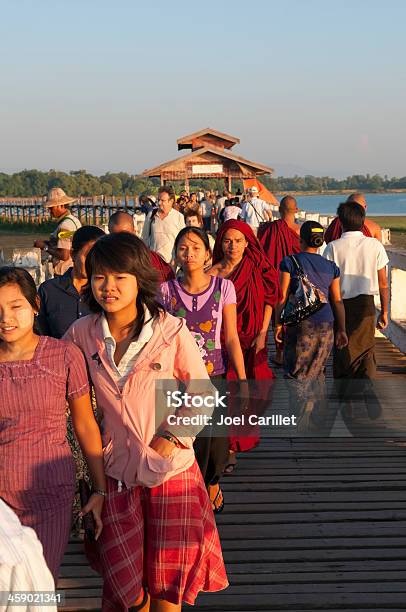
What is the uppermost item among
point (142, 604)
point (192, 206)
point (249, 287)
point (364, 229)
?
point (364, 229)

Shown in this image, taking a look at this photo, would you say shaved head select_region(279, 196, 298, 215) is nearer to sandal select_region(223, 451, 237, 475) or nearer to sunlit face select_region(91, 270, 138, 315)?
sandal select_region(223, 451, 237, 475)

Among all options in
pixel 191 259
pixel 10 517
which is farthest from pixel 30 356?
pixel 191 259

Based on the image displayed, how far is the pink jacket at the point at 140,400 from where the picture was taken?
332cm

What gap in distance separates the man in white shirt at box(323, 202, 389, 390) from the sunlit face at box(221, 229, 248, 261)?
124 centimetres

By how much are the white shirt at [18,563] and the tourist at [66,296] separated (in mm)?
2419

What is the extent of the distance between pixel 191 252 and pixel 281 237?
14.9 ft

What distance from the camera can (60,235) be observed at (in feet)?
23.1

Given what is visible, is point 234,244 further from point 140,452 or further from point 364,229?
point 140,452

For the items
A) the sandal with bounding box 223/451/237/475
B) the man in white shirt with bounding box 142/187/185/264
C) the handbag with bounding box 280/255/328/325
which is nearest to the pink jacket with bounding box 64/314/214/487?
the sandal with bounding box 223/451/237/475

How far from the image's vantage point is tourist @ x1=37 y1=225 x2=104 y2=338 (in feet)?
16.1

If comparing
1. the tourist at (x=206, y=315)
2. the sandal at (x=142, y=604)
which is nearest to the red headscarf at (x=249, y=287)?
the tourist at (x=206, y=315)

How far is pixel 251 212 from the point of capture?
1723 cm

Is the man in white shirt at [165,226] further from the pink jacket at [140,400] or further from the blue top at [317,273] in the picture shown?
the pink jacket at [140,400]

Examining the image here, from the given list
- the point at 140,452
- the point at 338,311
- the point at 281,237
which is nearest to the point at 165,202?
the point at 281,237
